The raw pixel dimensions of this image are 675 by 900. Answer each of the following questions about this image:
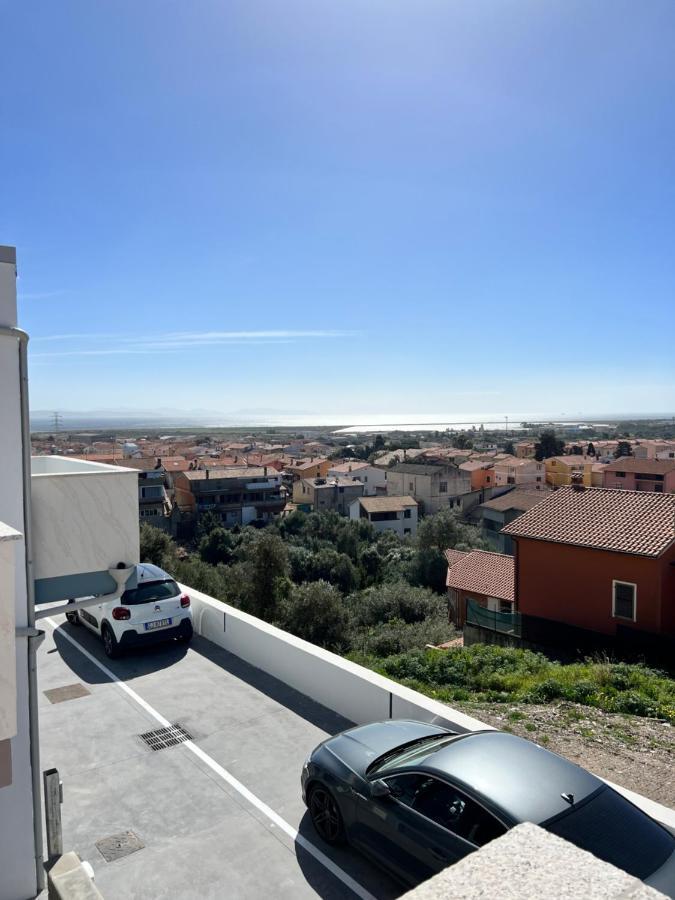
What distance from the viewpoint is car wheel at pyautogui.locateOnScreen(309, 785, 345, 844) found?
459cm

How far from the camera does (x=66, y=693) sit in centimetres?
733

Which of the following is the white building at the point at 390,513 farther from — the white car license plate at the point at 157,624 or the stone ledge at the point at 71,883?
the stone ledge at the point at 71,883

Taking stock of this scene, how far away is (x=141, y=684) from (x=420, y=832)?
4694mm

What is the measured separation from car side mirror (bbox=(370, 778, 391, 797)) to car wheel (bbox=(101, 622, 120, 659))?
5089 millimetres

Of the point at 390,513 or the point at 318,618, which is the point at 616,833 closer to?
the point at 318,618

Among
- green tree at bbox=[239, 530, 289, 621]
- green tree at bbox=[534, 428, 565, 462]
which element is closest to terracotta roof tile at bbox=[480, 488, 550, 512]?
green tree at bbox=[239, 530, 289, 621]

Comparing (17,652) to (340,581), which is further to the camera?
(340,581)

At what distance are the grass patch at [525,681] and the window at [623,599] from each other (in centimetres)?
464

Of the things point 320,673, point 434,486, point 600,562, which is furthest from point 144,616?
point 434,486

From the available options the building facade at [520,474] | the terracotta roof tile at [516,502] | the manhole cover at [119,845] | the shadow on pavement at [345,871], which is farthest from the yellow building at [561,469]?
the manhole cover at [119,845]

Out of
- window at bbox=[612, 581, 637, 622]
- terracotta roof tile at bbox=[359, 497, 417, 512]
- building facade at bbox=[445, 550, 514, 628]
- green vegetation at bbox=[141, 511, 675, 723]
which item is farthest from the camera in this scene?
terracotta roof tile at bbox=[359, 497, 417, 512]

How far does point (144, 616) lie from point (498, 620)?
35.3 ft

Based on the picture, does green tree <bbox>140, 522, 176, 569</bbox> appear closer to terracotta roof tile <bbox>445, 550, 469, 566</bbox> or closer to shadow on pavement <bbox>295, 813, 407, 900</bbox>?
terracotta roof tile <bbox>445, 550, 469, 566</bbox>

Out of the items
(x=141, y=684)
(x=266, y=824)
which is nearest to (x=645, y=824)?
(x=266, y=824)
